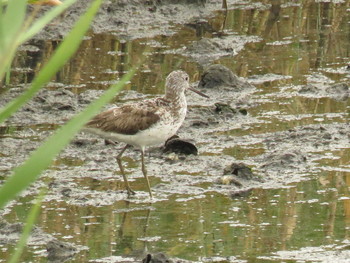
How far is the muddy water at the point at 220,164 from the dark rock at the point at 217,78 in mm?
297

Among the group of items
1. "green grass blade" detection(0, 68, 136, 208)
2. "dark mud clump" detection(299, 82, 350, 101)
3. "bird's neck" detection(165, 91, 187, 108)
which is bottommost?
"dark mud clump" detection(299, 82, 350, 101)

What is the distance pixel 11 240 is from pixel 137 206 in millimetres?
1182


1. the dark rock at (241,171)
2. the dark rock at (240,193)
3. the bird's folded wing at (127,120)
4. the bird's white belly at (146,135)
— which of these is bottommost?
the dark rock at (240,193)

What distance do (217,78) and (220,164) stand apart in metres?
2.26

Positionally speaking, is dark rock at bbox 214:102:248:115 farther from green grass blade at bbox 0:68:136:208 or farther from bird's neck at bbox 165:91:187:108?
green grass blade at bbox 0:68:136:208

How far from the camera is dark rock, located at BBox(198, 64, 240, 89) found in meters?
10.3

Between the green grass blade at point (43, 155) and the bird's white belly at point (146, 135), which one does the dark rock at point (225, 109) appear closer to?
the bird's white belly at point (146, 135)

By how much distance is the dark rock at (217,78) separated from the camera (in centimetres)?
1028

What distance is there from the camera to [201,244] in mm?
6395

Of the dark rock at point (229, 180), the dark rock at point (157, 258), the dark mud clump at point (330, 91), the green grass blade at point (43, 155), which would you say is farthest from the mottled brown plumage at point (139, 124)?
the green grass blade at point (43, 155)

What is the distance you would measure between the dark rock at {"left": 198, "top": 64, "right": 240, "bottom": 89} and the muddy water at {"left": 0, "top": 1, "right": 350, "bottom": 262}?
0.30 meters

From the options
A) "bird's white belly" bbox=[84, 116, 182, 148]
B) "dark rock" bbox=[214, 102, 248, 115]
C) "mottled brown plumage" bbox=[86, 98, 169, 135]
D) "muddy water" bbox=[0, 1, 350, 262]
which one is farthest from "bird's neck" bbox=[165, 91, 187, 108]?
"dark rock" bbox=[214, 102, 248, 115]

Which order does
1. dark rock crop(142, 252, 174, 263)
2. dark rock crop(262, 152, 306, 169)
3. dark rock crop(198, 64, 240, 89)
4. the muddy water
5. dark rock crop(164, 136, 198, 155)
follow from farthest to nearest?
1. dark rock crop(198, 64, 240, 89)
2. dark rock crop(164, 136, 198, 155)
3. dark rock crop(262, 152, 306, 169)
4. the muddy water
5. dark rock crop(142, 252, 174, 263)

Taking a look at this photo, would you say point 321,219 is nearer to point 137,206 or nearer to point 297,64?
point 137,206
